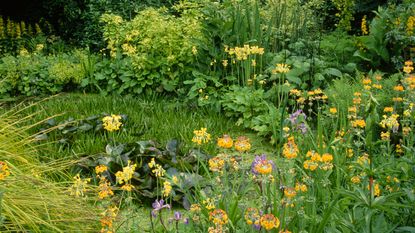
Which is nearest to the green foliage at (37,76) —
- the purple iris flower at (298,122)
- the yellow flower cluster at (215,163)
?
the purple iris flower at (298,122)

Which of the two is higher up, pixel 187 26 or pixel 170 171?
pixel 187 26

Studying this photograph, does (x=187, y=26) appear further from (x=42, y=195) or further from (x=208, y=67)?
(x=42, y=195)

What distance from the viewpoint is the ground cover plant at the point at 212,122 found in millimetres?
2619

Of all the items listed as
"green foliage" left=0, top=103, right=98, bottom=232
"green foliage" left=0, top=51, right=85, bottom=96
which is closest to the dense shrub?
"green foliage" left=0, top=51, right=85, bottom=96

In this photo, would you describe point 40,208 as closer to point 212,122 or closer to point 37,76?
point 212,122

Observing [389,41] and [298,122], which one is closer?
[298,122]

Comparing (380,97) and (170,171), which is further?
(380,97)

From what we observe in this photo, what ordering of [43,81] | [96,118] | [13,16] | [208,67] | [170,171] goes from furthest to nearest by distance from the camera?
[13,16] → [43,81] → [208,67] → [96,118] → [170,171]

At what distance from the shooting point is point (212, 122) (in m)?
5.10

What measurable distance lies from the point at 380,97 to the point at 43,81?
428 centimetres

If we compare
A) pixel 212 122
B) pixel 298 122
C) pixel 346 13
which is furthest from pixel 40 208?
pixel 346 13

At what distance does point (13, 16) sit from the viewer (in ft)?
32.9

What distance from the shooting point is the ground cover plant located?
8.59 ft

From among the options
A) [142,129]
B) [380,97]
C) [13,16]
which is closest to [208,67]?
[142,129]
